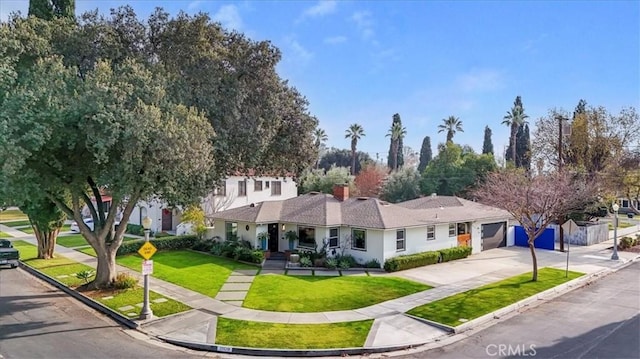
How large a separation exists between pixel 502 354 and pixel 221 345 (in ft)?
25.2

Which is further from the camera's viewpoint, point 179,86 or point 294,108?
point 294,108

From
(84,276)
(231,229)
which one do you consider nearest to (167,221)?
(231,229)

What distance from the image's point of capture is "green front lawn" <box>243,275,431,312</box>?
15641mm

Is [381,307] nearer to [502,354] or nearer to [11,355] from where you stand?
[502,354]

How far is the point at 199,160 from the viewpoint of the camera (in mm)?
14805

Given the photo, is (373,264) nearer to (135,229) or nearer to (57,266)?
(57,266)

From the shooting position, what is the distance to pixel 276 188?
4303 centimetres

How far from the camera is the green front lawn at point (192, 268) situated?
18797 mm

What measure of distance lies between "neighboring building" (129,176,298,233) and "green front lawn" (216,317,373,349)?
21.2 m

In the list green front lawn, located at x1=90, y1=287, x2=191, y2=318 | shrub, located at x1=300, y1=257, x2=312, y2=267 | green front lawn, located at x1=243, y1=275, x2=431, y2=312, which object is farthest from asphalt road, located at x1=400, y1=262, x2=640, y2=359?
shrub, located at x1=300, y1=257, x2=312, y2=267

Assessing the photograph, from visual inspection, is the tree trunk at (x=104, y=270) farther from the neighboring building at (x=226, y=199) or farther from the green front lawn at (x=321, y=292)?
the neighboring building at (x=226, y=199)

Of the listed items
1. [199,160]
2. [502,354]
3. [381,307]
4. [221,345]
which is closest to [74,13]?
[199,160]

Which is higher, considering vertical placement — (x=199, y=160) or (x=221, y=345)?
(x=199, y=160)

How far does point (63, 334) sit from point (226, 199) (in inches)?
961
